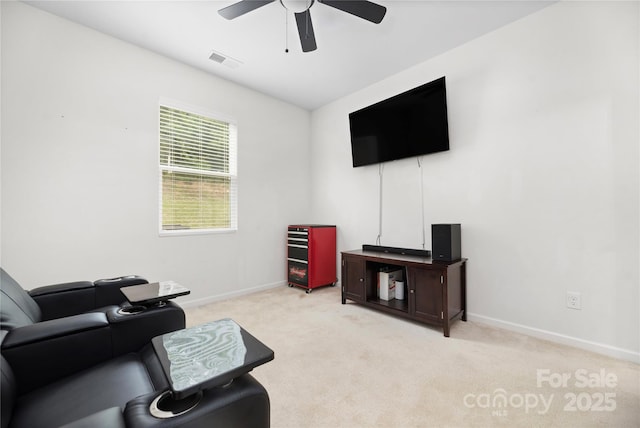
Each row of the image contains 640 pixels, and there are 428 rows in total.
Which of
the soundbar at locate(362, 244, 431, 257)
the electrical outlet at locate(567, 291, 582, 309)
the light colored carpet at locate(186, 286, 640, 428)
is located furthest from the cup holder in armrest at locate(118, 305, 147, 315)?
the electrical outlet at locate(567, 291, 582, 309)

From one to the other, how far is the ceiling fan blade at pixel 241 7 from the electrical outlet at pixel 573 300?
3.26 metres

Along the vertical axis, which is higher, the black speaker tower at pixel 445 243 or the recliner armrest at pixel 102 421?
the black speaker tower at pixel 445 243

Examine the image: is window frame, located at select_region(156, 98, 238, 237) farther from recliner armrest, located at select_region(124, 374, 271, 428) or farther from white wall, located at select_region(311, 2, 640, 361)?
recliner armrest, located at select_region(124, 374, 271, 428)

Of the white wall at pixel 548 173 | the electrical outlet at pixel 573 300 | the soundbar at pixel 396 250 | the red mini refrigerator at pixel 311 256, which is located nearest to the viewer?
the white wall at pixel 548 173

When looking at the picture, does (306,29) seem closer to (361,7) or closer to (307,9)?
(307,9)

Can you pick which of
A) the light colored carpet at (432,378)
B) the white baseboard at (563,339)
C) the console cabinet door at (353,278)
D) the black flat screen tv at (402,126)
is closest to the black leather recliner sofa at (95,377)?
the light colored carpet at (432,378)

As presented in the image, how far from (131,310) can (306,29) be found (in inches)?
91.4

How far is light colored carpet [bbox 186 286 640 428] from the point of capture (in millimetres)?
1416

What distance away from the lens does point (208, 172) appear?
3334mm

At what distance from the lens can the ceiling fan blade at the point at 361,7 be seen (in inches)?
75.2

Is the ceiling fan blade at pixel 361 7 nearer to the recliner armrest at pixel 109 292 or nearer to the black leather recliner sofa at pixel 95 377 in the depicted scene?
the black leather recliner sofa at pixel 95 377

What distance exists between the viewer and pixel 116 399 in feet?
3.12

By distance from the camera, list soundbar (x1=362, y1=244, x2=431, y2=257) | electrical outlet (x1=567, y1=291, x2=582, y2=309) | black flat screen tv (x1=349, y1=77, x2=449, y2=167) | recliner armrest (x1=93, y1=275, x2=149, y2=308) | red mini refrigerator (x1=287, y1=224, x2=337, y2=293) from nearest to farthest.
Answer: recliner armrest (x1=93, y1=275, x2=149, y2=308), electrical outlet (x1=567, y1=291, x2=582, y2=309), black flat screen tv (x1=349, y1=77, x2=449, y2=167), soundbar (x1=362, y1=244, x2=431, y2=257), red mini refrigerator (x1=287, y1=224, x2=337, y2=293)

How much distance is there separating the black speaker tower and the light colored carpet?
0.68 metres
